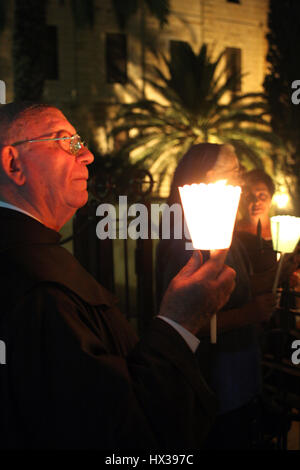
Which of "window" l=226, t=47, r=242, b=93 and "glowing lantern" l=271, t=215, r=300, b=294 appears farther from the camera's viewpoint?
"window" l=226, t=47, r=242, b=93

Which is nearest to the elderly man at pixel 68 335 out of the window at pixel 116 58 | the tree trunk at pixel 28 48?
the tree trunk at pixel 28 48

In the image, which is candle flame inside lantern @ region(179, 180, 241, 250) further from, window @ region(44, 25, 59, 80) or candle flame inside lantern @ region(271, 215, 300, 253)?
→ window @ region(44, 25, 59, 80)

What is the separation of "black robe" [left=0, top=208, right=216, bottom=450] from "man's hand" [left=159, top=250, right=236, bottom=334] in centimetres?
6

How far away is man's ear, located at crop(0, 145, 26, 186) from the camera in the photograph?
142 centimetres

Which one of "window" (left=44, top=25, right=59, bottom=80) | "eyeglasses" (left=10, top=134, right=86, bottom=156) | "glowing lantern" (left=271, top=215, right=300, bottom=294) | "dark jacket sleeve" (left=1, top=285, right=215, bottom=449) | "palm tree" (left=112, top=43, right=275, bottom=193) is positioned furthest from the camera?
"window" (left=44, top=25, right=59, bottom=80)

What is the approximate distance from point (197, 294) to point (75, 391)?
443 mm

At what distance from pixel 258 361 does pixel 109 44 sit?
2135 centimetres

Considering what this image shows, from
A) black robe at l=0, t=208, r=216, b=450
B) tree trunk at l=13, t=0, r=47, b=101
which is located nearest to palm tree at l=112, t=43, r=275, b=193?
tree trunk at l=13, t=0, r=47, b=101

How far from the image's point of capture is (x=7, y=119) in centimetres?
147

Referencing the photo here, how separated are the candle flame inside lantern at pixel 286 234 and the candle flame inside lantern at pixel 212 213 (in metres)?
0.99

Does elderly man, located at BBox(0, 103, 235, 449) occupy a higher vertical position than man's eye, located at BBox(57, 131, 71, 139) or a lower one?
lower

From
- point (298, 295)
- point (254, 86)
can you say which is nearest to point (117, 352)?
point (298, 295)

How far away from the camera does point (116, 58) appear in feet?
71.3

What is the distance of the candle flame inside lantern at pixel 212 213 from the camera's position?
144 cm
